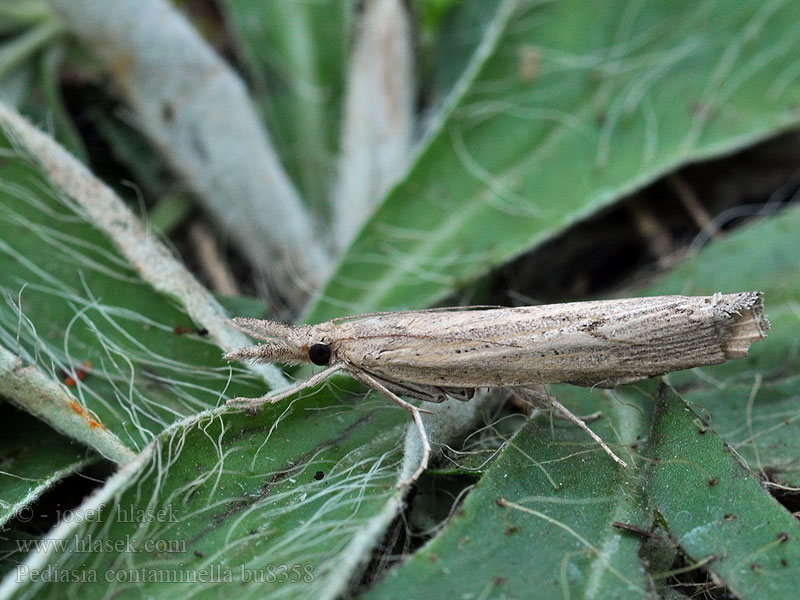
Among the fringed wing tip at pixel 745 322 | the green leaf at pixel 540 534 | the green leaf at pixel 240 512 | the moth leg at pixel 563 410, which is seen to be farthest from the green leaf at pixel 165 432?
the fringed wing tip at pixel 745 322

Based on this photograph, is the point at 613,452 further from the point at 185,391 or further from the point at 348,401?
the point at 185,391

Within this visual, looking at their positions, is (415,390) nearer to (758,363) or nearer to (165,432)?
(165,432)

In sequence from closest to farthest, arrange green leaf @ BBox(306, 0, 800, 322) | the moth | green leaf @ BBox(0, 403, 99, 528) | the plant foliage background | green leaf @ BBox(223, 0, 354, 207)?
1. the plant foliage background
2. green leaf @ BBox(0, 403, 99, 528)
3. the moth
4. green leaf @ BBox(306, 0, 800, 322)
5. green leaf @ BBox(223, 0, 354, 207)

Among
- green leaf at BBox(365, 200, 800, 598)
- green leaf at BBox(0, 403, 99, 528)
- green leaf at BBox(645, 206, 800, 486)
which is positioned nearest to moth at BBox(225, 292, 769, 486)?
green leaf at BBox(365, 200, 800, 598)

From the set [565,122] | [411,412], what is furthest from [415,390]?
[565,122]

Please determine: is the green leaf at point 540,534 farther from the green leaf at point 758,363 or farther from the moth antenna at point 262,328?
the moth antenna at point 262,328

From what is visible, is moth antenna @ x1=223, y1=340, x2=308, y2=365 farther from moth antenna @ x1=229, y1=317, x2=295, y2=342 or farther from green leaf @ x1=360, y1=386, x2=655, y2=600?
green leaf @ x1=360, y1=386, x2=655, y2=600

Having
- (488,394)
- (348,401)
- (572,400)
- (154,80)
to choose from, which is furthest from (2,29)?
(572,400)
